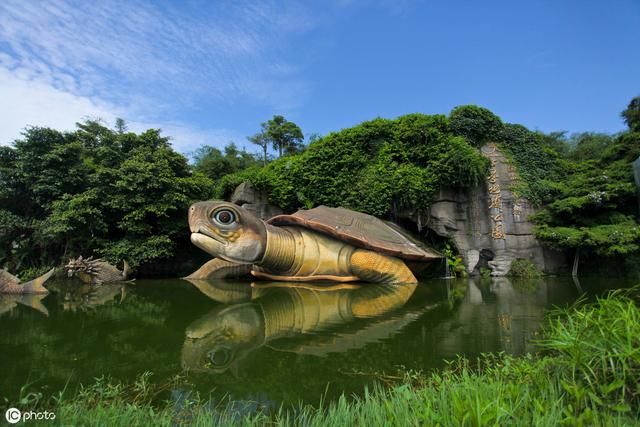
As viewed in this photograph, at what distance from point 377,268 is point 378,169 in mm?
4642

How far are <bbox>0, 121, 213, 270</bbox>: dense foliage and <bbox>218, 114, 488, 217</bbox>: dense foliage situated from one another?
2.49m

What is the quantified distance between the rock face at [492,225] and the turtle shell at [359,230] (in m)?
3.04

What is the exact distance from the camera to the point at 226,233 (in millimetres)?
7363

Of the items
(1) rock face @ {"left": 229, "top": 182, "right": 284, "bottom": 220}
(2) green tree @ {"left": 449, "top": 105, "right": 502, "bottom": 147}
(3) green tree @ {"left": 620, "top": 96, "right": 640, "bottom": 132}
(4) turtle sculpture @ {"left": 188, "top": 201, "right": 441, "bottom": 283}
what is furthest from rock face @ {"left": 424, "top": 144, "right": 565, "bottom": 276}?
(3) green tree @ {"left": 620, "top": 96, "right": 640, "bottom": 132}

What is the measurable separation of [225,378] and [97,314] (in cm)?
311

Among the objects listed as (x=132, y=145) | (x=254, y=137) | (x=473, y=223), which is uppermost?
(x=254, y=137)

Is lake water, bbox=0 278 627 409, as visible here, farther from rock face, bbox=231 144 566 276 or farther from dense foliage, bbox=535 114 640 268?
rock face, bbox=231 144 566 276

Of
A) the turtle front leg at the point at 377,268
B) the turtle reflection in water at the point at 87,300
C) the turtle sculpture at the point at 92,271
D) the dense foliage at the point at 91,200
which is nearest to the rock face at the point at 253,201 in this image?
the dense foliage at the point at 91,200

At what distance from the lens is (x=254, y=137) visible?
32000mm

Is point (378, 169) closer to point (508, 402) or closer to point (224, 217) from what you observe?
point (224, 217)

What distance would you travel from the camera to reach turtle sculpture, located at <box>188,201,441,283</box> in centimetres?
734

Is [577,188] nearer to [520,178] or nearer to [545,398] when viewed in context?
[520,178]

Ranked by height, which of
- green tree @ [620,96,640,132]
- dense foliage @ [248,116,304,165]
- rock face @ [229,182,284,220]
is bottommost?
rock face @ [229,182,284,220]

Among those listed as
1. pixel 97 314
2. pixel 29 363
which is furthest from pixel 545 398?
pixel 97 314
